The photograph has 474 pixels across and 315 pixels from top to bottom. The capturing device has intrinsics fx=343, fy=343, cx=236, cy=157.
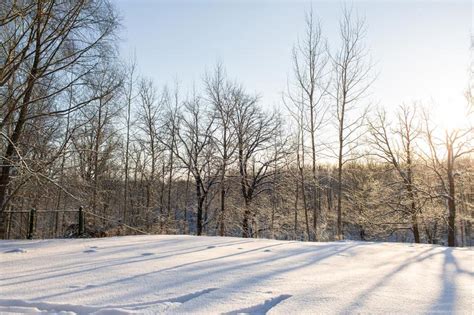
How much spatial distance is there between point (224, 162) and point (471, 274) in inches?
581

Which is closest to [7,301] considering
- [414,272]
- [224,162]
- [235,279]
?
[235,279]

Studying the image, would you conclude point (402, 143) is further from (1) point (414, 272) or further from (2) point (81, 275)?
(2) point (81, 275)

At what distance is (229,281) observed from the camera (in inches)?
138

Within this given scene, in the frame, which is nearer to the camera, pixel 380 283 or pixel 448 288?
pixel 448 288

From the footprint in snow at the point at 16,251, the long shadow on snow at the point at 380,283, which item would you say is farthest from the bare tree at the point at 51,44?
the long shadow on snow at the point at 380,283

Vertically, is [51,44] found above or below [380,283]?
above

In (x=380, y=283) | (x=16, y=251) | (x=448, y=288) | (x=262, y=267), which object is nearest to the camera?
(x=448, y=288)

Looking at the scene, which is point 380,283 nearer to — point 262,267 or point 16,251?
point 262,267

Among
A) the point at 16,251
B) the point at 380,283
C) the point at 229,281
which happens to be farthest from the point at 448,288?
the point at 16,251

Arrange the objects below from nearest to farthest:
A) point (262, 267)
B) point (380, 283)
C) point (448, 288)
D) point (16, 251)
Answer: point (448, 288) < point (380, 283) < point (262, 267) < point (16, 251)

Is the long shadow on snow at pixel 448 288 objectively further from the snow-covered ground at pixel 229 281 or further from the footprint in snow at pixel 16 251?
the footprint in snow at pixel 16 251

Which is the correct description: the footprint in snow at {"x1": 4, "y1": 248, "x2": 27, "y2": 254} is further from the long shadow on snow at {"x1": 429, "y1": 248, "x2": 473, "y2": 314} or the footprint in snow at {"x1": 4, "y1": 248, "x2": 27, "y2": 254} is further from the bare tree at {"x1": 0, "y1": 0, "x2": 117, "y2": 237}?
the long shadow on snow at {"x1": 429, "y1": 248, "x2": 473, "y2": 314}

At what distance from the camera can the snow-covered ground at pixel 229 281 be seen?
2.74m

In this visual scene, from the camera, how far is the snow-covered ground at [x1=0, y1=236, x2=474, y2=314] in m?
2.74
